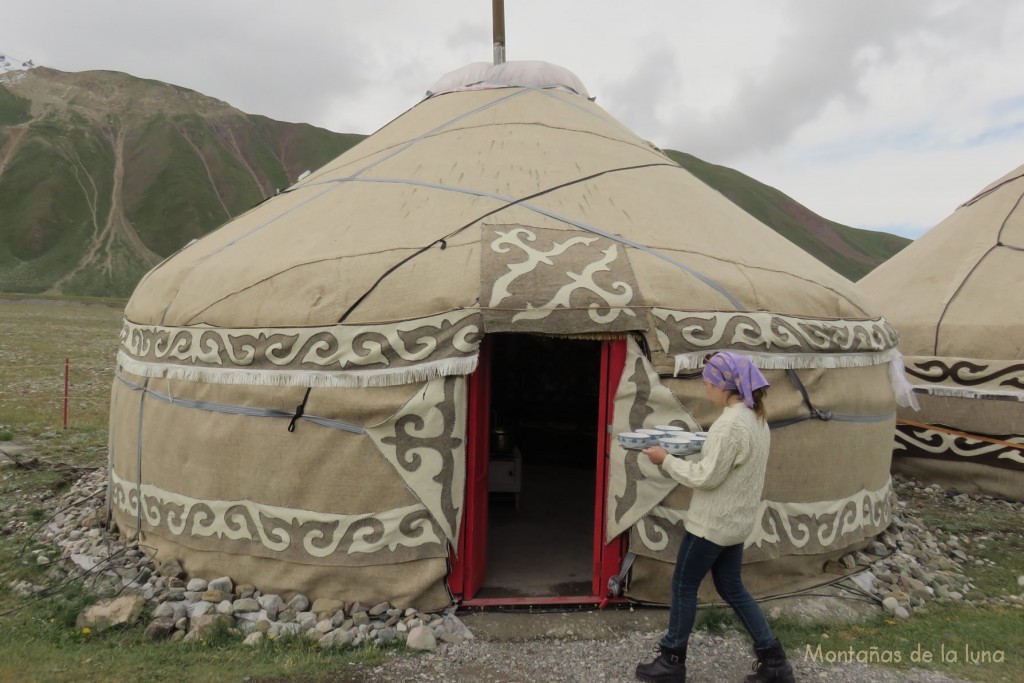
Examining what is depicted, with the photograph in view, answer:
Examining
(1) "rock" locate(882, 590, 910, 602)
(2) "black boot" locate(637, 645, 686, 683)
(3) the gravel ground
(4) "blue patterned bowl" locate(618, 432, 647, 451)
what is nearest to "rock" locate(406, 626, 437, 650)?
(3) the gravel ground

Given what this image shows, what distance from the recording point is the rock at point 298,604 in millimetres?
3182

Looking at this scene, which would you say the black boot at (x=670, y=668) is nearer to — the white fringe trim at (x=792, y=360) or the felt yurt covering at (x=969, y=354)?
the white fringe trim at (x=792, y=360)

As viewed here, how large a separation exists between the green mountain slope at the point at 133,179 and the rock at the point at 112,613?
46.4m

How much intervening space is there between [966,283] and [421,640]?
523 cm

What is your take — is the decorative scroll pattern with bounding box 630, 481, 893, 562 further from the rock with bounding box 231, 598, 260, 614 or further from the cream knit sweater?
the rock with bounding box 231, 598, 260, 614

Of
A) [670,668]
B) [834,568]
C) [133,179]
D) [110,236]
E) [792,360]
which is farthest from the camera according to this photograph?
[133,179]

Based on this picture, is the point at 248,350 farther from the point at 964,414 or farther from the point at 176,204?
the point at 176,204

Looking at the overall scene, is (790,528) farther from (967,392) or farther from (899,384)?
(967,392)

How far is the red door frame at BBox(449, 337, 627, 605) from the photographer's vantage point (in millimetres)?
3326

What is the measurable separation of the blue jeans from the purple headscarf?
0.53 meters

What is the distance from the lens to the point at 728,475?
241 centimetres

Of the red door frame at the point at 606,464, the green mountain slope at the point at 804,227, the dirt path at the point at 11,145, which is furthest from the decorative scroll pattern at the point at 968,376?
the dirt path at the point at 11,145

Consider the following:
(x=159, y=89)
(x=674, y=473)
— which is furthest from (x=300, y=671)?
(x=159, y=89)

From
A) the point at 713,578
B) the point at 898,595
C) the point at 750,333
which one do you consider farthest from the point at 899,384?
the point at 713,578
